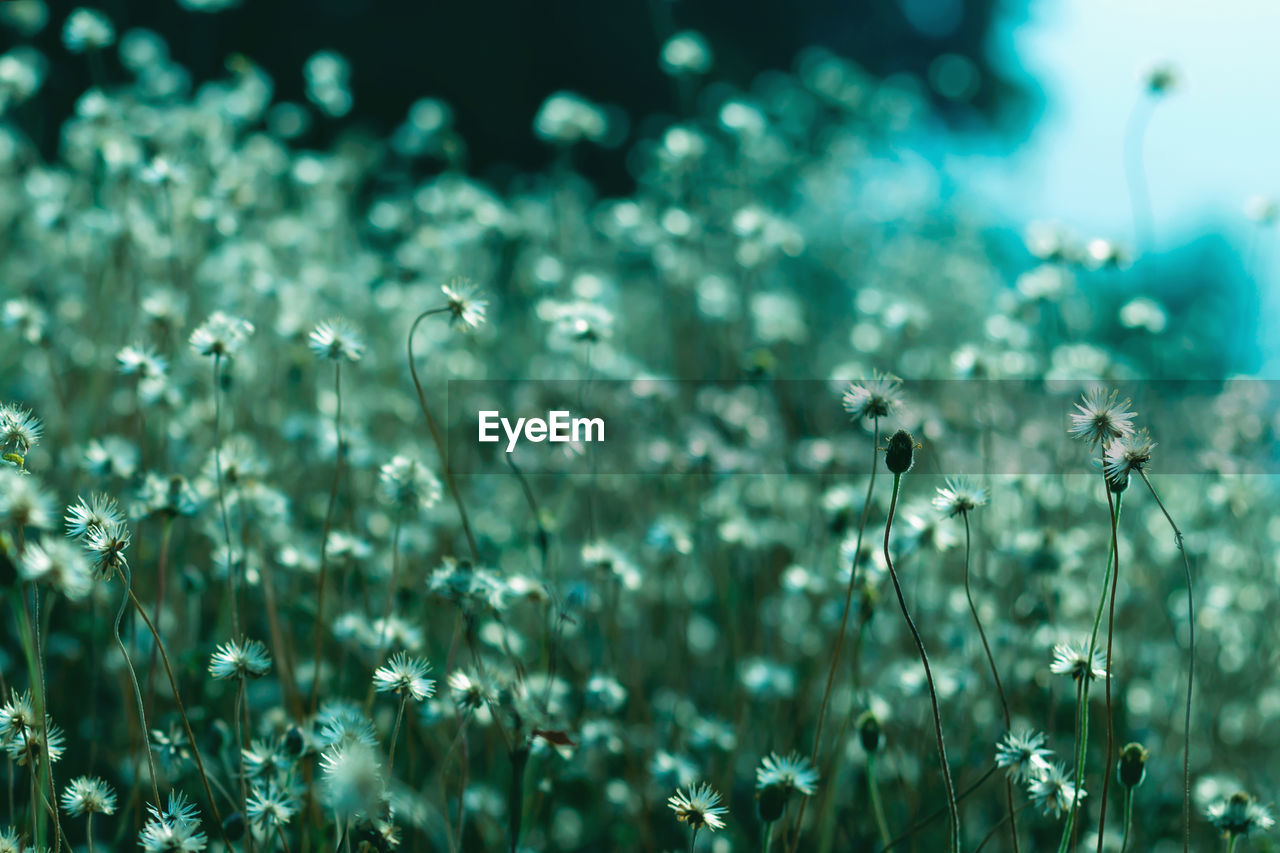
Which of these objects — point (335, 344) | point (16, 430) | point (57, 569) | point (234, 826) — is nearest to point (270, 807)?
point (234, 826)

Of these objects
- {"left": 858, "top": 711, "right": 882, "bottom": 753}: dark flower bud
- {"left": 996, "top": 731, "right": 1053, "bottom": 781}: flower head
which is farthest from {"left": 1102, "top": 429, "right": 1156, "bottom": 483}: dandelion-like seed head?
{"left": 858, "top": 711, "right": 882, "bottom": 753}: dark flower bud

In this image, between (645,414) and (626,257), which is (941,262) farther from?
(645,414)

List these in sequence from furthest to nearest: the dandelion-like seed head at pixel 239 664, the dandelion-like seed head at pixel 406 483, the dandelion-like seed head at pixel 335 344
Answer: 1. the dandelion-like seed head at pixel 406 483
2. the dandelion-like seed head at pixel 335 344
3. the dandelion-like seed head at pixel 239 664

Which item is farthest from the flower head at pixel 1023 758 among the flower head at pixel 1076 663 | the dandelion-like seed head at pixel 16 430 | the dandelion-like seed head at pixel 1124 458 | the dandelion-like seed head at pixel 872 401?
the dandelion-like seed head at pixel 16 430

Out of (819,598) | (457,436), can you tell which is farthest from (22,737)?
(457,436)

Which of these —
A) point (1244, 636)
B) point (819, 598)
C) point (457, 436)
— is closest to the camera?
point (819, 598)

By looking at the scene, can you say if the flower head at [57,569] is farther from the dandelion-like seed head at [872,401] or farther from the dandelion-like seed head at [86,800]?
the dandelion-like seed head at [872,401]
